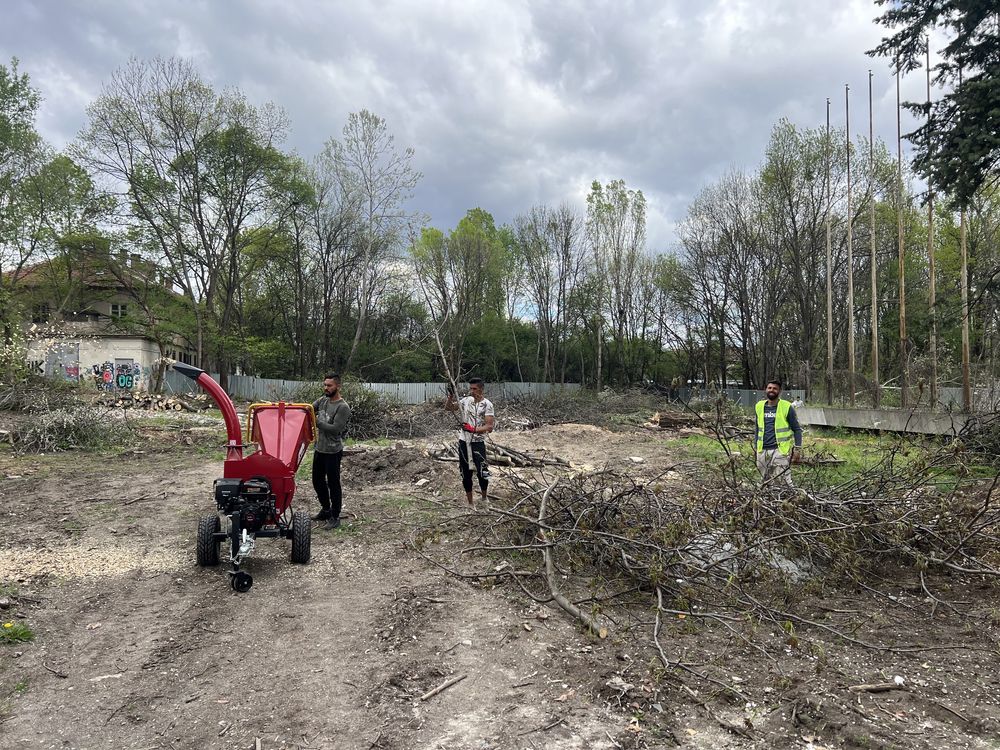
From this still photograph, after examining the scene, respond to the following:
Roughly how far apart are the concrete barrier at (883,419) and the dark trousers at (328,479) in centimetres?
1049

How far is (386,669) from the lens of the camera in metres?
3.54

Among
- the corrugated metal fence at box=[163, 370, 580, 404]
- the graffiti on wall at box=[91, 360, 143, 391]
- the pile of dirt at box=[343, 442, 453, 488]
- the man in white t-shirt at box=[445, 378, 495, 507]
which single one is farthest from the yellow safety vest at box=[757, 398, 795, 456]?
the graffiti on wall at box=[91, 360, 143, 391]

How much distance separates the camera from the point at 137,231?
88.3 feet

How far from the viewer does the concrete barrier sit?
41.3 ft

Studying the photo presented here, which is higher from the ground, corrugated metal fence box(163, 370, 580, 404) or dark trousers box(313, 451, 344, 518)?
corrugated metal fence box(163, 370, 580, 404)

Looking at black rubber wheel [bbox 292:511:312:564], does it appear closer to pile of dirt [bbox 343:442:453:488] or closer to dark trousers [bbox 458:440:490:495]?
dark trousers [bbox 458:440:490:495]

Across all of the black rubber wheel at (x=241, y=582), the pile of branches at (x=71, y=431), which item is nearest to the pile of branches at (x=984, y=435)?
the black rubber wheel at (x=241, y=582)

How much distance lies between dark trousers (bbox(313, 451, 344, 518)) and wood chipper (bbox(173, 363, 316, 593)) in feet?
2.86

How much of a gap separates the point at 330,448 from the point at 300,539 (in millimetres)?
1338

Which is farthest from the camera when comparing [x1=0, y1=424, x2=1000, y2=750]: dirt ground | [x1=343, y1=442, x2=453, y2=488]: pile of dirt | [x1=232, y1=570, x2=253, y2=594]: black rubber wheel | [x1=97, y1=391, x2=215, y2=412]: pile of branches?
[x1=97, y1=391, x2=215, y2=412]: pile of branches

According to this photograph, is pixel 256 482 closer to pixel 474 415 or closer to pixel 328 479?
pixel 328 479

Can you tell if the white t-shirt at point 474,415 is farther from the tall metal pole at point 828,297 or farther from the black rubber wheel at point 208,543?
the tall metal pole at point 828,297

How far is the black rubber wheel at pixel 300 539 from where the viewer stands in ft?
18.0

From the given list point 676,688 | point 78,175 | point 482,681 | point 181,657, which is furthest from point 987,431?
point 78,175
